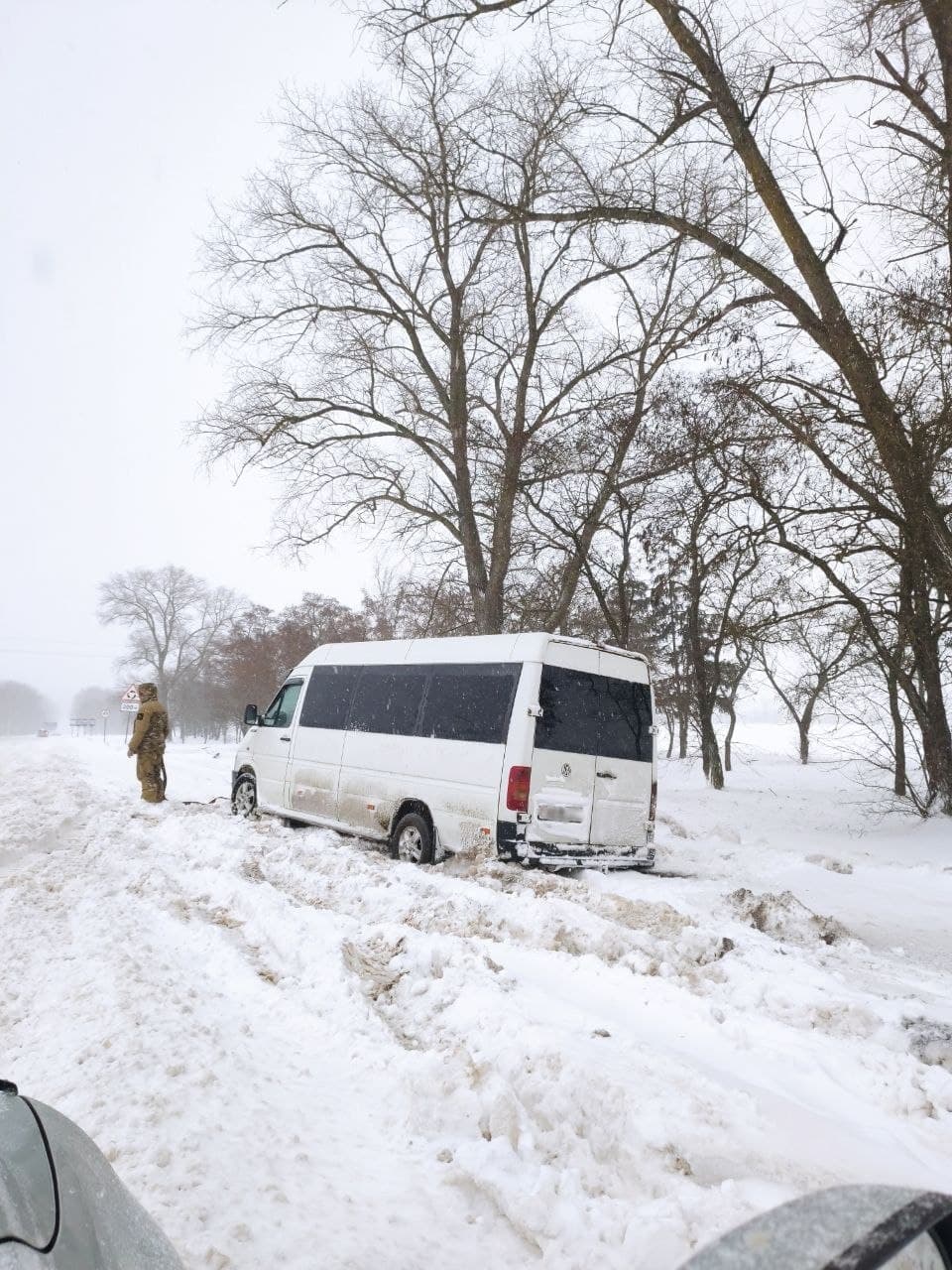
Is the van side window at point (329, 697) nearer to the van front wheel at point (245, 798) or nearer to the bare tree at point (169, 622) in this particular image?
the van front wheel at point (245, 798)

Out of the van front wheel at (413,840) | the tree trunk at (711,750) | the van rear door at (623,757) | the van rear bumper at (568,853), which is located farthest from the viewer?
the tree trunk at (711,750)

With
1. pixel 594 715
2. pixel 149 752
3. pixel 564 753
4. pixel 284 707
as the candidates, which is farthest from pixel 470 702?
pixel 149 752

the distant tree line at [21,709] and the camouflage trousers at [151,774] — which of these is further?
the distant tree line at [21,709]

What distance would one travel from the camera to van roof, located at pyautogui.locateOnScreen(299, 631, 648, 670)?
26.7 ft

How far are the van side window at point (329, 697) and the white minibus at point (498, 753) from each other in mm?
65

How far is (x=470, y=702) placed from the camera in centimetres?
845

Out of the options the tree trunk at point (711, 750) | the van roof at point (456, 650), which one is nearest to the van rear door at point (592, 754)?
the van roof at point (456, 650)

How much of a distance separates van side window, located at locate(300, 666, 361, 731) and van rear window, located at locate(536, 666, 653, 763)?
324 centimetres

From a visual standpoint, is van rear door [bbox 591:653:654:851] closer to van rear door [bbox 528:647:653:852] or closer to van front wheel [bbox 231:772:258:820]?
van rear door [bbox 528:647:653:852]

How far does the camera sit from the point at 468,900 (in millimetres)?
6359

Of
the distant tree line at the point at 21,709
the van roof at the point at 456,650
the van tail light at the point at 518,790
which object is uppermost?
the van roof at the point at 456,650

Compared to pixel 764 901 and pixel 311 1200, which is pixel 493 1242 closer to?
pixel 311 1200

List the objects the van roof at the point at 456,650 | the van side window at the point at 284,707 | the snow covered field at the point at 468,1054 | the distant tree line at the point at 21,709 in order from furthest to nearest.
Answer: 1. the distant tree line at the point at 21,709
2. the van side window at the point at 284,707
3. the van roof at the point at 456,650
4. the snow covered field at the point at 468,1054

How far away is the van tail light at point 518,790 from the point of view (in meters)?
7.62
